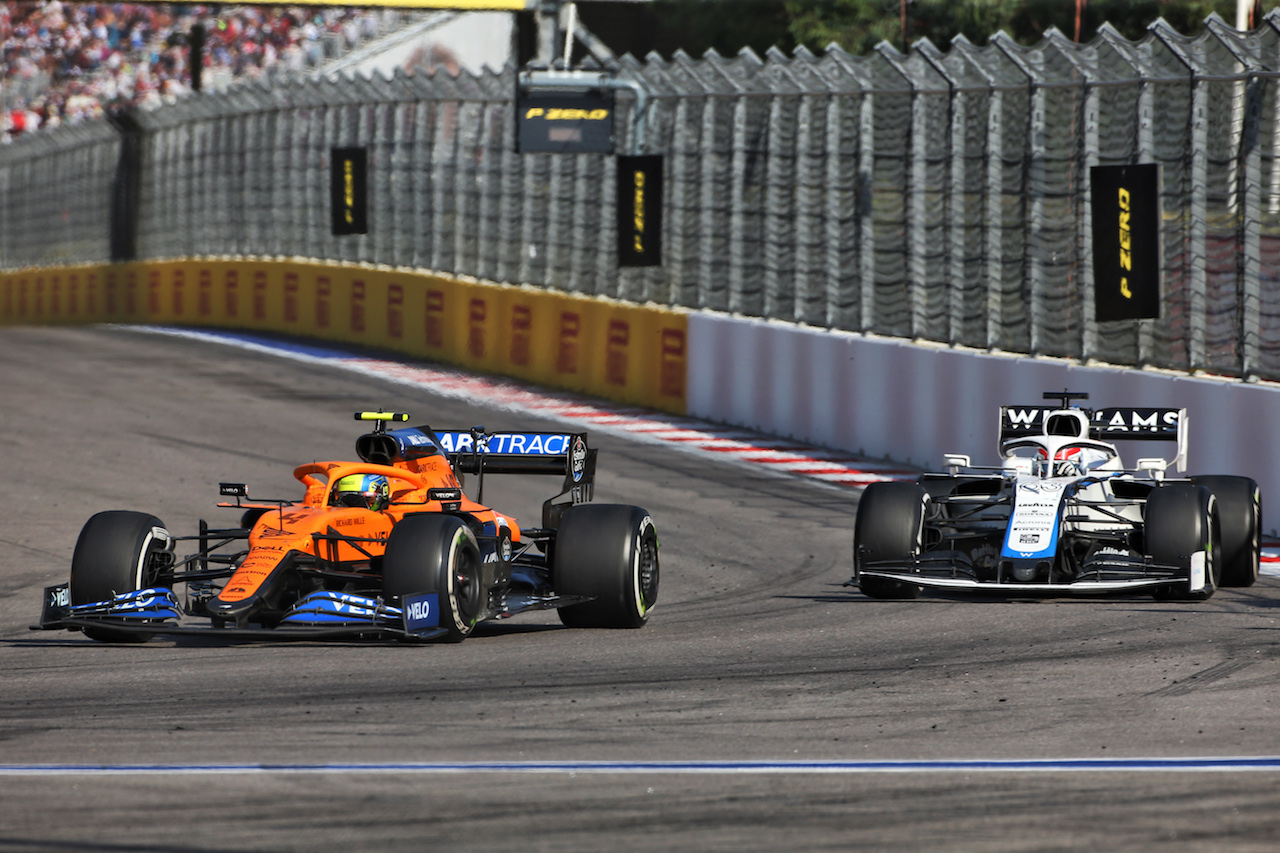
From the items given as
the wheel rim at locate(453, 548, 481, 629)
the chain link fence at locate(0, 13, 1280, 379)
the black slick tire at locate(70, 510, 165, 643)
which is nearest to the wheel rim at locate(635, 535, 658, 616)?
the wheel rim at locate(453, 548, 481, 629)

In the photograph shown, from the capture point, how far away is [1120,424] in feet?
39.4

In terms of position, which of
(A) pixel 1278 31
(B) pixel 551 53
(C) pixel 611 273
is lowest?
(C) pixel 611 273

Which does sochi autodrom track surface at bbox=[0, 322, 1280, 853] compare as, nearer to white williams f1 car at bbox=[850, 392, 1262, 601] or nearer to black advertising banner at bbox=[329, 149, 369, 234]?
white williams f1 car at bbox=[850, 392, 1262, 601]

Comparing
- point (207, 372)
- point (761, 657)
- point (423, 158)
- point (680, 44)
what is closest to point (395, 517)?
point (761, 657)

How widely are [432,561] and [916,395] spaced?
9299mm

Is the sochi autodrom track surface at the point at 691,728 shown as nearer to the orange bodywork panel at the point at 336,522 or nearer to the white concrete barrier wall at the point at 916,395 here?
the orange bodywork panel at the point at 336,522

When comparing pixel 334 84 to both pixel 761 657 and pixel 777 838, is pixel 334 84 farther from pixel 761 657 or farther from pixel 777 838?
pixel 777 838

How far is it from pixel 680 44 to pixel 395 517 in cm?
4056

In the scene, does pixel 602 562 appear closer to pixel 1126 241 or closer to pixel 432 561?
pixel 432 561

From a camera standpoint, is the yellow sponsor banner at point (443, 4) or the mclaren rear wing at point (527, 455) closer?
the mclaren rear wing at point (527, 455)

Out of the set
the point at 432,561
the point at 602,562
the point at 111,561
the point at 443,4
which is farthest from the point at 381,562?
the point at 443,4

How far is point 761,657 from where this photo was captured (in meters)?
9.08

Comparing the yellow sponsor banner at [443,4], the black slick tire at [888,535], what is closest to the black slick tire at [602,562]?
the black slick tire at [888,535]

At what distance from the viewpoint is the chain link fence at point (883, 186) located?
569 inches
